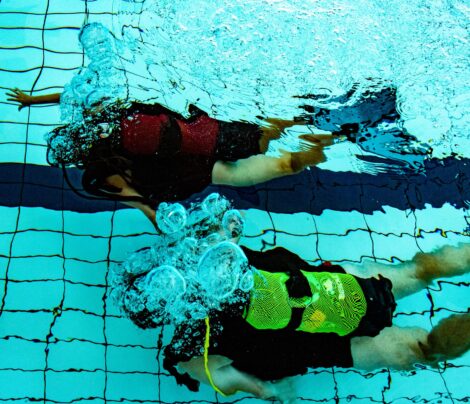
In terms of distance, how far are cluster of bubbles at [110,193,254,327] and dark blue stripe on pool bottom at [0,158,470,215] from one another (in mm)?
398

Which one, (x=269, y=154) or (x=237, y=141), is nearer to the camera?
(x=237, y=141)

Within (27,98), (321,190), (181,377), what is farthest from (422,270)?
(27,98)

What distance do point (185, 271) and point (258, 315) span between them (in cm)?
41

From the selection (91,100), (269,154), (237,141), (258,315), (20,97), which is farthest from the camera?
(20,97)

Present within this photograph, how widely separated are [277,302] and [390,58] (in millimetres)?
1781

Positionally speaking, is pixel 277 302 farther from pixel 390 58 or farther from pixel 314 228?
pixel 390 58

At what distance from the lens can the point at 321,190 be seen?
10.1 feet

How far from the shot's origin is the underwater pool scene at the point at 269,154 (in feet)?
8.46

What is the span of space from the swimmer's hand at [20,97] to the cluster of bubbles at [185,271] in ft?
3.53

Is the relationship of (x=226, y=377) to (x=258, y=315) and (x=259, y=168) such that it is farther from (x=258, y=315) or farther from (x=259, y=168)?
(x=259, y=168)

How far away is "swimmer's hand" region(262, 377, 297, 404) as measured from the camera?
7.62 feet

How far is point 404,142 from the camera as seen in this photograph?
9.90ft

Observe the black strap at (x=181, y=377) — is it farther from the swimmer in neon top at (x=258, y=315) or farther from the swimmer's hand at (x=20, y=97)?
the swimmer's hand at (x=20, y=97)

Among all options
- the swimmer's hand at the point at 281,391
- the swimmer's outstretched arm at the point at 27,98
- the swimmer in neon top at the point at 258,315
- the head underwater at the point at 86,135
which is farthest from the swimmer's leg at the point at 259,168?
the swimmer's hand at the point at 281,391
